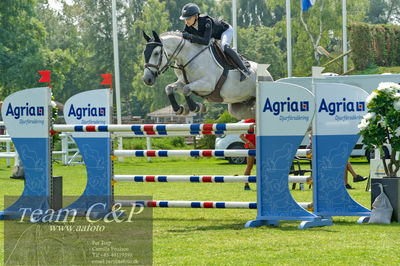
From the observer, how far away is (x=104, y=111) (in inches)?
373

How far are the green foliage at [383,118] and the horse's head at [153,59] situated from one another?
2.26 meters

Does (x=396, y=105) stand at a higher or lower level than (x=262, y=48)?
lower

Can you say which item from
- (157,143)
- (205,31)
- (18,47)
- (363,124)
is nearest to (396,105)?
(363,124)

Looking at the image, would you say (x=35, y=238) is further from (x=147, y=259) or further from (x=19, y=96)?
(x=19, y=96)

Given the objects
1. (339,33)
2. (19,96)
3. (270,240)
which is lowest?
(270,240)

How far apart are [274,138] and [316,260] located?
2.35 metres

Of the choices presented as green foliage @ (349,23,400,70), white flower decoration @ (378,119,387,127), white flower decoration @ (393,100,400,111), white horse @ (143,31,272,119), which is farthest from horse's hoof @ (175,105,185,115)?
green foliage @ (349,23,400,70)

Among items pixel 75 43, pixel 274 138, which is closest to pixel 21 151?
pixel 274 138

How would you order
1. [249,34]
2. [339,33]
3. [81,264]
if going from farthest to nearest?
1. [249,34]
2. [339,33]
3. [81,264]

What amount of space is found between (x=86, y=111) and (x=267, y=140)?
2408 mm

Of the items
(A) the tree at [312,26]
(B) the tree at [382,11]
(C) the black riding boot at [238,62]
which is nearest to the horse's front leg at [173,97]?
(C) the black riding boot at [238,62]

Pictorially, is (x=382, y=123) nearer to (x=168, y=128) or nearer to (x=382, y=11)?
(x=168, y=128)

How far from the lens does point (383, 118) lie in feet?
27.6

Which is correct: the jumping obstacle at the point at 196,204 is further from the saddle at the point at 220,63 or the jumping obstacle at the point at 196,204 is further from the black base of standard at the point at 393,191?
the saddle at the point at 220,63
